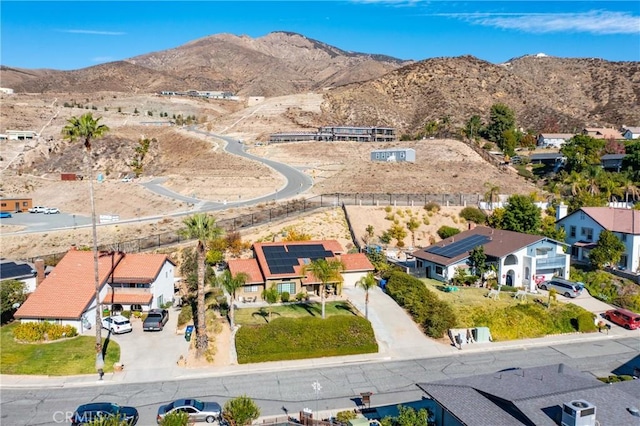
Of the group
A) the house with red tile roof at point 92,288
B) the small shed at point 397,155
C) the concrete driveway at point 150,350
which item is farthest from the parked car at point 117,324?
the small shed at point 397,155

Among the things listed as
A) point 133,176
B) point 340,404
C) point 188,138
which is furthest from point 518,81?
point 340,404

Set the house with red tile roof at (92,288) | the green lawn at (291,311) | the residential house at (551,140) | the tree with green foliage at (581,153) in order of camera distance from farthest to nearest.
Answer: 1. the residential house at (551,140)
2. the tree with green foliage at (581,153)
3. the green lawn at (291,311)
4. the house with red tile roof at (92,288)

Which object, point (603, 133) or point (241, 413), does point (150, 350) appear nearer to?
point (241, 413)

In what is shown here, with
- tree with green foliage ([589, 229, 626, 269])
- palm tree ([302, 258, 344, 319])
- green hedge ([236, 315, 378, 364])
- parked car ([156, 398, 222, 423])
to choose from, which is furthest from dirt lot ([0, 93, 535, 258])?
parked car ([156, 398, 222, 423])

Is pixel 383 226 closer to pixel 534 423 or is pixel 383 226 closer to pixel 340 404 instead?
pixel 340 404

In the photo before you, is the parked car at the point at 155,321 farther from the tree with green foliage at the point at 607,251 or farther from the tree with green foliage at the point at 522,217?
the tree with green foliage at the point at 607,251

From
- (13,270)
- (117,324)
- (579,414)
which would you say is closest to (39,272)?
(13,270)

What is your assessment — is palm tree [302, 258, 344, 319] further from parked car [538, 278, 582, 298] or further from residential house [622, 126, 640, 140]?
residential house [622, 126, 640, 140]
